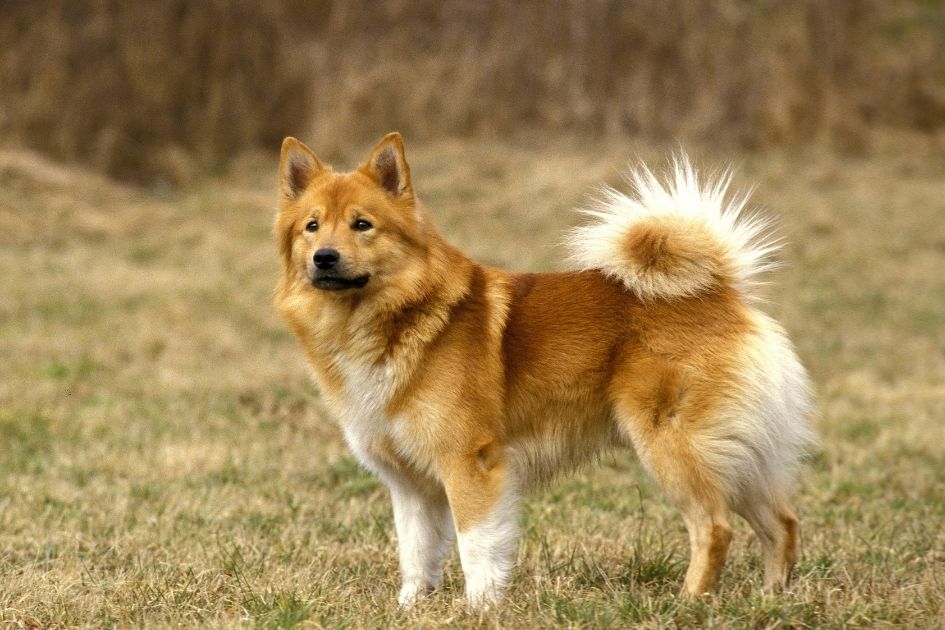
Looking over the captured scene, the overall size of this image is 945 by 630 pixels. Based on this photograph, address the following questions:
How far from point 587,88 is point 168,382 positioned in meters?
9.38

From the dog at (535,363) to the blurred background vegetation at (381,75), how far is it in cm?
1201

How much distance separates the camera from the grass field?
385cm

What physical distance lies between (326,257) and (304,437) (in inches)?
129

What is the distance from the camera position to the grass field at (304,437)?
3.85 m

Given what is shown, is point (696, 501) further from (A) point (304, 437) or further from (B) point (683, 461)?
(A) point (304, 437)

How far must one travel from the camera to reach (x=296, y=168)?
435cm

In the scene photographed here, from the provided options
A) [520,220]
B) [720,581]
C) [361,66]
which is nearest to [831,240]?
[520,220]

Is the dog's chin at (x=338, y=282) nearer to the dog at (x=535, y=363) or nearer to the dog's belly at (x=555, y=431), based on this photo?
the dog at (x=535, y=363)

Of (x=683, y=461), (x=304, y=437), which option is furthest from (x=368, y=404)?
(x=304, y=437)

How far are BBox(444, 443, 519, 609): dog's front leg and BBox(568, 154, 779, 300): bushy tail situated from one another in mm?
854

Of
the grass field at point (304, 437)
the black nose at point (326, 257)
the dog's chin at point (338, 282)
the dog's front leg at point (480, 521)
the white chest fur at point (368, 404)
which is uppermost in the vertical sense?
the black nose at point (326, 257)

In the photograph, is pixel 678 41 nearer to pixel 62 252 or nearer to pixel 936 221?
pixel 936 221

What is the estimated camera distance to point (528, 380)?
13.3 ft

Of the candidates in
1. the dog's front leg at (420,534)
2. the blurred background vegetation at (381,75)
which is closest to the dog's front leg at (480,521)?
the dog's front leg at (420,534)
